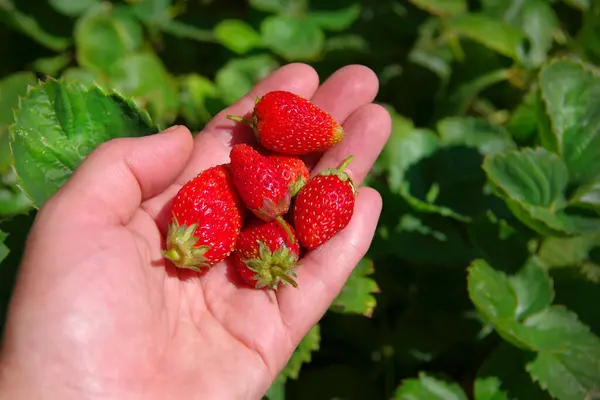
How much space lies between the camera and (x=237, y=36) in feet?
10.7

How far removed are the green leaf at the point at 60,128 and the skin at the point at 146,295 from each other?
9.6 inches

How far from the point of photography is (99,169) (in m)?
1.72

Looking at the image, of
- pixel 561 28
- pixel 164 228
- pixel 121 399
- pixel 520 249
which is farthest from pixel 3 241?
pixel 561 28

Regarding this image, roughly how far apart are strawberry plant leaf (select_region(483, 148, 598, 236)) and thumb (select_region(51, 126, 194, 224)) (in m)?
1.06

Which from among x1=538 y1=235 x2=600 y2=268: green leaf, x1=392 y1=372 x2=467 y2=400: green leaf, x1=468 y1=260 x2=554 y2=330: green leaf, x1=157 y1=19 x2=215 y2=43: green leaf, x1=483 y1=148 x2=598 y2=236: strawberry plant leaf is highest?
x1=157 y1=19 x2=215 y2=43: green leaf

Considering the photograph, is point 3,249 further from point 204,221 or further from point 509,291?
point 509,291

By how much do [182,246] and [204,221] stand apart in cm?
12

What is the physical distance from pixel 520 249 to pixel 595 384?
0.51 meters

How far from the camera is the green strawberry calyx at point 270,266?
6.16 feet

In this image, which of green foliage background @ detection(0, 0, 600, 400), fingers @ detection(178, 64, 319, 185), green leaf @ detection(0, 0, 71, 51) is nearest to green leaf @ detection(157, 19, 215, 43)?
green foliage background @ detection(0, 0, 600, 400)

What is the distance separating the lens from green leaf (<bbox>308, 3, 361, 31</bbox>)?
3289 mm

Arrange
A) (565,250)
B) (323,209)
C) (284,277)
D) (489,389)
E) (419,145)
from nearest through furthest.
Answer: (284,277) → (323,209) → (489,389) → (565,250) → (419,145)

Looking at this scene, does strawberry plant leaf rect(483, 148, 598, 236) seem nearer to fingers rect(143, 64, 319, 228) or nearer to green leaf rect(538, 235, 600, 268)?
green leaf rect(538, 235, 600, 268)

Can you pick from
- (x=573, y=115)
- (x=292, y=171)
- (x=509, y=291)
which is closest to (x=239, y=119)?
(x=292, y=171)
